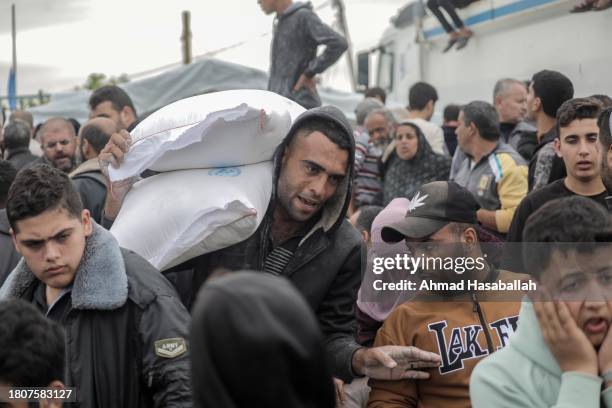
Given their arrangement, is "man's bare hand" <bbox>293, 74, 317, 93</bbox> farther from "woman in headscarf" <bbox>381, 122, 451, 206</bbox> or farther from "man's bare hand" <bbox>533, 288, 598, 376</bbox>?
"man's bare hand" <bbox>533, 288, 598, 376</bbox>

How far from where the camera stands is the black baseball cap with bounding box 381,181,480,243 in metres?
3.60

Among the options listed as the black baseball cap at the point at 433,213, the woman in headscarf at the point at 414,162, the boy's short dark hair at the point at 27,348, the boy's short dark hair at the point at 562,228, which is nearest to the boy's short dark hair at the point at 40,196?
the boy's short dark hair at the point at 27,348

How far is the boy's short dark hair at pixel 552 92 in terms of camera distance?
591cm

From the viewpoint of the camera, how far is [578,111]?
4.88m

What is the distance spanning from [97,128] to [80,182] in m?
0.82

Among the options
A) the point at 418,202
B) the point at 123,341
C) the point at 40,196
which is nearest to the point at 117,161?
the point at 40,196

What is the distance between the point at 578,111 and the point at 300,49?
94.3 inches

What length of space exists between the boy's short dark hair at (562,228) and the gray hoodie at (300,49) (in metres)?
3.97

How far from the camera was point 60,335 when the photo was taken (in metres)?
2.63

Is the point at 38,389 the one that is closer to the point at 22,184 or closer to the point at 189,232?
the point at 22,184

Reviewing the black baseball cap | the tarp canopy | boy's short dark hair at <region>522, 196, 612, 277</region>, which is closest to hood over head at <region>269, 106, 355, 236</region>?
the black baseball cap

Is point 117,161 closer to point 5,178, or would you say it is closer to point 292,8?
point 5,178

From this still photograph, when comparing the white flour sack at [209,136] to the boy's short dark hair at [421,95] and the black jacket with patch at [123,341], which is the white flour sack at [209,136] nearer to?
the black jacket with patch at [123,341]

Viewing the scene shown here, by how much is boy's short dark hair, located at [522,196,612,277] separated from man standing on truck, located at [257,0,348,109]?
3.97 metres
